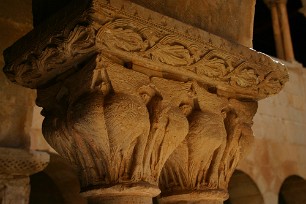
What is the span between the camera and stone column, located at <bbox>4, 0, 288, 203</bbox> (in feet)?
5.12

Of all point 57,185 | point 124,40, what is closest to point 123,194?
point 124,40

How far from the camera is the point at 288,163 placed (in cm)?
593

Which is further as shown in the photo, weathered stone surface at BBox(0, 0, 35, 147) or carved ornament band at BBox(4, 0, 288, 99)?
weathered stone surface at BBox(0, 0, 35, 147)

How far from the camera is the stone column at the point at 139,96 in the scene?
1.56m

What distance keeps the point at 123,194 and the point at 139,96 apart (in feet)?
1.14

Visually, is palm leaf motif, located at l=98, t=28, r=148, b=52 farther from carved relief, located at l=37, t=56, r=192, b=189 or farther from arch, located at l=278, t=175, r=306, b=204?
arch, located at l=278, t=175, r=306, b=204

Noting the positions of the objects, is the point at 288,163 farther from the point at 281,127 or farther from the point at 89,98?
the point at 89,98

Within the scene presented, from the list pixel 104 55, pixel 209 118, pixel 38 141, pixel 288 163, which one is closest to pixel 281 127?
pixel 288 163

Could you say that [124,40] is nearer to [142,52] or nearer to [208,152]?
[142,52]

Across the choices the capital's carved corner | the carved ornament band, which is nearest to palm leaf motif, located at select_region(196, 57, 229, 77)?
the carved ornament band

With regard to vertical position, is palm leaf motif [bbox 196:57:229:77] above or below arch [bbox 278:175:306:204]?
above

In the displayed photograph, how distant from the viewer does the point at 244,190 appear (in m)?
5.68

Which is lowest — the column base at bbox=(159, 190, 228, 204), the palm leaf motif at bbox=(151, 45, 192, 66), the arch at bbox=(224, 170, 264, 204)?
the column base at bbox=(159, 190, 228, 204)

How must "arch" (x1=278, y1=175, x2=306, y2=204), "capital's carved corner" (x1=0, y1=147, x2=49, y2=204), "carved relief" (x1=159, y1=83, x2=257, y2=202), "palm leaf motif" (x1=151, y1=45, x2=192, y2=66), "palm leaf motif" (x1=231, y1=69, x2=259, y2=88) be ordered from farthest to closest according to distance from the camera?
"arch" (x1=278, y1=175, x2=306, y2=204), "capital's carved corner" (x1=0, y1=147, x2=49, y2=204), "palm leaf motif" (x1=231, y1=69, x2=259, y2=88), "carved relief" (x1=159, y1=83, x2=257, y2=202), "palm leaf motif" (x1=151, y1=45, x2=192, y2=66)
